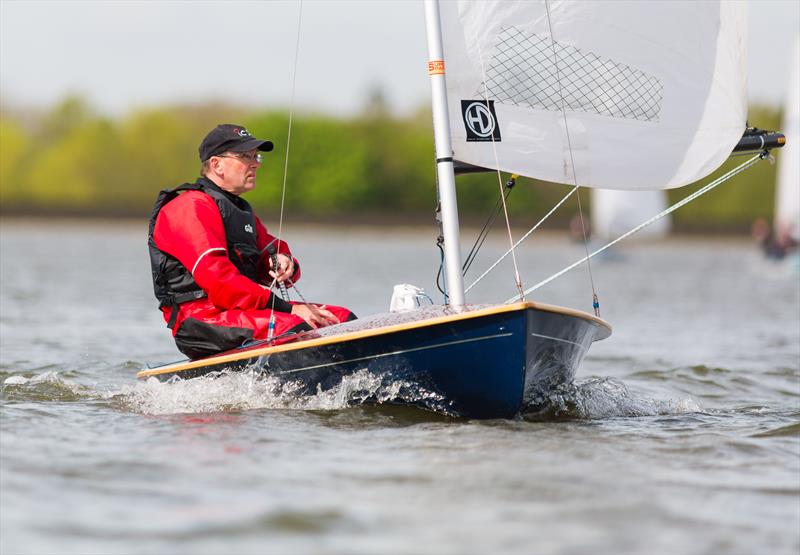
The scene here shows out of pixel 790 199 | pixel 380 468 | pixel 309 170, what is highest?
pixel 309 170

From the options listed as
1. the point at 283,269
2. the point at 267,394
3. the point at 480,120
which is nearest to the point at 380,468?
the point at 267,394

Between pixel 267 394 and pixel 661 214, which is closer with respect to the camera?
pixel 267 394

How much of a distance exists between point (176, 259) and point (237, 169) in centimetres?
61

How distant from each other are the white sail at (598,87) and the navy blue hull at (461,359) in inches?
41.8

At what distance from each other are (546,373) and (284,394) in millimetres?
1351

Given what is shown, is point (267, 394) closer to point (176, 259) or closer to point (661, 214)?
point (176, 259)

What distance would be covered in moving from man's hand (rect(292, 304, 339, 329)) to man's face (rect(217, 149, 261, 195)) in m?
0.72

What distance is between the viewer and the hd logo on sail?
6430mm

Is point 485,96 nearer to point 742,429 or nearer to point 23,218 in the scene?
point 742,429

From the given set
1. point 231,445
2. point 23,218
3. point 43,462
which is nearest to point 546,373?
point 231,445

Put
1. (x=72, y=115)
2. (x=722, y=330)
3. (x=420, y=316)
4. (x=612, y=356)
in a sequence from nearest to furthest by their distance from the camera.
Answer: (x=420, y=316), (x=612, y=356), (x=722, y=330), (x=72, y=115)

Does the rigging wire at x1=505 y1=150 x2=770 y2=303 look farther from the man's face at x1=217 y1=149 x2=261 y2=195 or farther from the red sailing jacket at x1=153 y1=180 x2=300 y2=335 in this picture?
the man's face at x1=217 y1=149 x2=261 y2=195

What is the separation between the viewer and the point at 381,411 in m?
A: 6.16

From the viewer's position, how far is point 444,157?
243 inches
